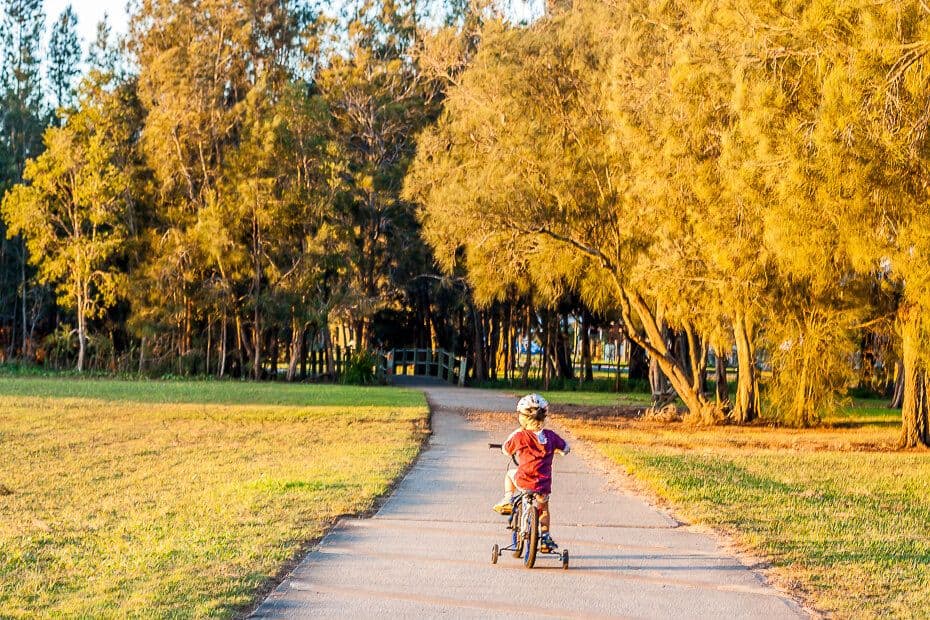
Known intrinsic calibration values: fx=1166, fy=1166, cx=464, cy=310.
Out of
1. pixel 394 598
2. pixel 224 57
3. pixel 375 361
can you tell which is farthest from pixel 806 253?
pixel 224 57

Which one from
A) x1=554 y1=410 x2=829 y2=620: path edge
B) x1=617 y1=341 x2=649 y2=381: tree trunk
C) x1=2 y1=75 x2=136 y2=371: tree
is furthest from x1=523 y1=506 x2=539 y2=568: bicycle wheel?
x1=617 y1=341 x2=649 y2=381: tree trunk

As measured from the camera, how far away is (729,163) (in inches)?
735

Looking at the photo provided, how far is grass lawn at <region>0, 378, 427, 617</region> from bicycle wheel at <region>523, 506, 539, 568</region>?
1816 mm

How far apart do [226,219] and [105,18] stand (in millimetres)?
Result: 11147

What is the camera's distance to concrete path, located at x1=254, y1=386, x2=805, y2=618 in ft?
24.1

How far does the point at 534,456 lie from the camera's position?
350 inches

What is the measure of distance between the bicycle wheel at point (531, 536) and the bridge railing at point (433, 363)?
120 ft

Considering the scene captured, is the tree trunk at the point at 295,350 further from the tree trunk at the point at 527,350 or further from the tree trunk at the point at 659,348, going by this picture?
the tree trunk at the point at 659,348

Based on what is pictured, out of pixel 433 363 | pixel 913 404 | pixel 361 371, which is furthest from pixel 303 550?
pixel 433 363

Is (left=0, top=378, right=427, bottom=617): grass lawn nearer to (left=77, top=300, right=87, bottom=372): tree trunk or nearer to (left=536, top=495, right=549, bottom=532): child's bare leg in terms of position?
(left=536, top=495, right=549, bottom=532): child's bare leg

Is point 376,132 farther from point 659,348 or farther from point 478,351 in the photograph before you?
point 659,348

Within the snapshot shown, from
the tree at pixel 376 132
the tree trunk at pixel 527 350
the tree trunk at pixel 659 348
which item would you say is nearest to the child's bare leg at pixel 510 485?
the tree trunk at pixel 659 348

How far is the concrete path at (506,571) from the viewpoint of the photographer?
7.35 m

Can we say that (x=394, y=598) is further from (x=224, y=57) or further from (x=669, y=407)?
(x=224, y=57)
